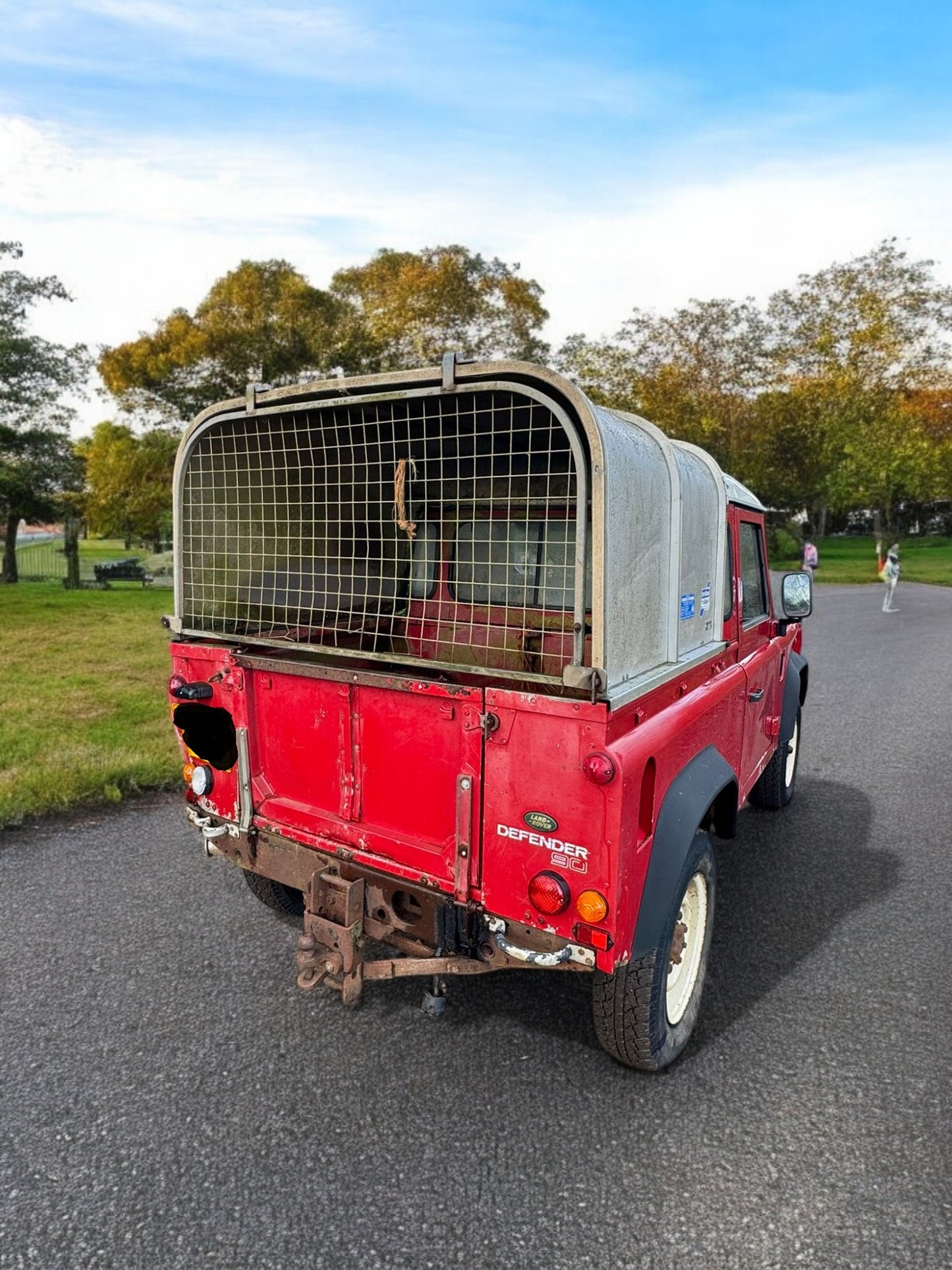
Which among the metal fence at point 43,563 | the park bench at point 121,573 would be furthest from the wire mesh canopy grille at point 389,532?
the metal fence at point 43,563

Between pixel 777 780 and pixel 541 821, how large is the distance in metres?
3.67

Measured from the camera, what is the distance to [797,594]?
504 cm

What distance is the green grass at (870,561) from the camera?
30.2 m

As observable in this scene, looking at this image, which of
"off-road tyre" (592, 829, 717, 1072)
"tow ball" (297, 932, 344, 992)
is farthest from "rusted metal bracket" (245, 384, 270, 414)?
"off-road tyre" (592, 829, 717, 1072)

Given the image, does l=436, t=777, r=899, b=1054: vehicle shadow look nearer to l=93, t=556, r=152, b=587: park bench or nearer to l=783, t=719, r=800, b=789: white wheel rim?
l=783, t=719, r=800, b=789: white wheel rim

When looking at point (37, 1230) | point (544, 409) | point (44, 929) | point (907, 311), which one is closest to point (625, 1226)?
point (37, 1230)

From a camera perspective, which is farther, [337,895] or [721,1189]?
[337,895]

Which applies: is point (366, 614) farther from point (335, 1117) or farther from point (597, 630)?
point (335, 1117)

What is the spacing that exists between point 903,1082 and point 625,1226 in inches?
54.0

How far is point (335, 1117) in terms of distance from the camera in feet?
9.42

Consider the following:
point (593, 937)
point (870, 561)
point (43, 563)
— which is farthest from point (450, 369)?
point (870, 561)

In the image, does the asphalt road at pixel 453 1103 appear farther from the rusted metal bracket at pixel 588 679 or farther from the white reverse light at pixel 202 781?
the rusted metal bracket at pixel 588 679

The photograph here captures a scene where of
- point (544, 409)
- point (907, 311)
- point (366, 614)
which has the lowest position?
point (366, 614)

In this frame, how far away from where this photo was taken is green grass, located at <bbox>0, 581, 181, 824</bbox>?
20.0 ft
